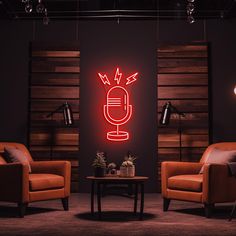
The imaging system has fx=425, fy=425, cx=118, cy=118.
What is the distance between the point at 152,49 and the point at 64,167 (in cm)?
356

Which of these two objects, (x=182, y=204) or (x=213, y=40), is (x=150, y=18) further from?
(x=182, y=204)

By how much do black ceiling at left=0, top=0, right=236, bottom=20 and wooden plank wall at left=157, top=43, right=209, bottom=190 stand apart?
2.22 ft

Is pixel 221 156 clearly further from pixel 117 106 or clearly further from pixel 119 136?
pixel 117 106

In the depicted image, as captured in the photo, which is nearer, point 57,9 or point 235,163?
point 235,163

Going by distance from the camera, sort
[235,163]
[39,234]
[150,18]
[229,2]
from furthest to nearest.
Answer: [150,18], [229,2], [235,163], [39,234]

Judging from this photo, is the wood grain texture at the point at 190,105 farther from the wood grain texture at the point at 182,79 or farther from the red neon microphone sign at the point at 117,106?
the red neon microphone sign at the point at 117,106

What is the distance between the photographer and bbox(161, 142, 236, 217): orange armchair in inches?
203

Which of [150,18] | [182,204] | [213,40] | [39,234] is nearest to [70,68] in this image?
[150,18]

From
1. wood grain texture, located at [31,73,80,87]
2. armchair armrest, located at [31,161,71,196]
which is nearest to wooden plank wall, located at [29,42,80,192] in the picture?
wood grain texture, located at [31,73,80,87]

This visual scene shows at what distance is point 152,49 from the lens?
8.39 meters

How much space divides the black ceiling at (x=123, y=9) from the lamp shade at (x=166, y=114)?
1938mm

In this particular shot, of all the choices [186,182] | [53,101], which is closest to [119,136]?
[53,101]

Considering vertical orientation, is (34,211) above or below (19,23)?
below

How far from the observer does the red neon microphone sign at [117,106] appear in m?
8.19
